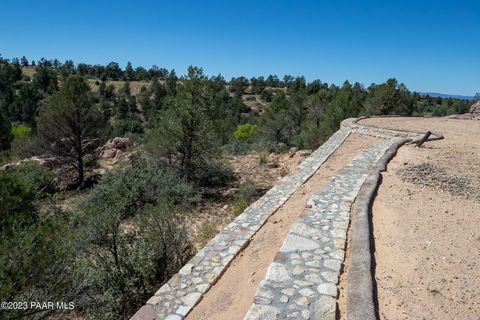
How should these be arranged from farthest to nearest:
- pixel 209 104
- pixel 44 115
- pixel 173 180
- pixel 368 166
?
pixel 44 115
pixel 209 104
pixel 173 180
pixel 368 166

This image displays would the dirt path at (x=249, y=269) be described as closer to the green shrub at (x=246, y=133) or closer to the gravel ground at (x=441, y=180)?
the gravel ground at (x=441, y=180)

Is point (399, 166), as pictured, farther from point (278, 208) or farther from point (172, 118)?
point (172, 118)

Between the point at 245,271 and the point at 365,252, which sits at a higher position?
the point at 365,252

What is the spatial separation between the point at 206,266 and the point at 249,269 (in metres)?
0.59

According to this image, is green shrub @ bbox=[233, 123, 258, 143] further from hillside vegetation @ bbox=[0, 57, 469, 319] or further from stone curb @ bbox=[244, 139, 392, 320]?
stone curb @ bbox=[244, 139, 392, 320]

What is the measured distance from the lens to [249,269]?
411 centimetres

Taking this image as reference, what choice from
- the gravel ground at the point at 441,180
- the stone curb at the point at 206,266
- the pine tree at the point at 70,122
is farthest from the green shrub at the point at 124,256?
the pine tree at the point at 70,122

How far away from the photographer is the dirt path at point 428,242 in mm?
3250

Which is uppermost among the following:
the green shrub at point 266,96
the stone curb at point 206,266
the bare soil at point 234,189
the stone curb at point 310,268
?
the green shrub at point 266,96

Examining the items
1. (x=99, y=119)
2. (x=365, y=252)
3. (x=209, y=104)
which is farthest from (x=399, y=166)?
(x=99, y=119)

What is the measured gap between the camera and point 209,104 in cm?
1299

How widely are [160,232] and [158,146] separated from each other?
7967 millimetres

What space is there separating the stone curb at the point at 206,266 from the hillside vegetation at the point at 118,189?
1.34 metres

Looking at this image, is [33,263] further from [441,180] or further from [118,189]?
[441,180]
